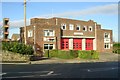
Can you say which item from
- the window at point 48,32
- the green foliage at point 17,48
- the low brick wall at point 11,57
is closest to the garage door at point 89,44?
the window at point 48,32

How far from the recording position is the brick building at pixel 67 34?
51931 mm

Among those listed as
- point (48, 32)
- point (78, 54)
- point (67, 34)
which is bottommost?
point (78, 54)

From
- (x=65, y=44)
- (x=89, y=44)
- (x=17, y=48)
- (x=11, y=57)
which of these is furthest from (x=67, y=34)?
(x=11, y=57)

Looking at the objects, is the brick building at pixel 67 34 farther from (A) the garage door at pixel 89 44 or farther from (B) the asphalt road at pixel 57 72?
(B) the asphalt road at pixel 57 72

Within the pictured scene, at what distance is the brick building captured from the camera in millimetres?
51931

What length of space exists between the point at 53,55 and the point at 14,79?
31.8 metres

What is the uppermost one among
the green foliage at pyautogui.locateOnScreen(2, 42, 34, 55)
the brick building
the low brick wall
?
the brick building

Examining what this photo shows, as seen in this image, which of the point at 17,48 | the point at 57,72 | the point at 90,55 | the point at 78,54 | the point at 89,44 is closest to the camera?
the point at 57,72

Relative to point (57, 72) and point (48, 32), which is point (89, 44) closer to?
point (48, 32)

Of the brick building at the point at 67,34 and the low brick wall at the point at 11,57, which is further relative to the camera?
the brick building at the point at 67,34

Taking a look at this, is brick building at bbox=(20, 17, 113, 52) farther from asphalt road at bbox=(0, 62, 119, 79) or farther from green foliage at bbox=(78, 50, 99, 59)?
asphalt road at bbox=(0, 62, 119, 79)

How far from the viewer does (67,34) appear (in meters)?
58.4

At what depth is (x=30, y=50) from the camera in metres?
34.6

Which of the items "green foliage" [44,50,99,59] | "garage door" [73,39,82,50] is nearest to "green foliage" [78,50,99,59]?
"green foliage" [44,50,99,59]
